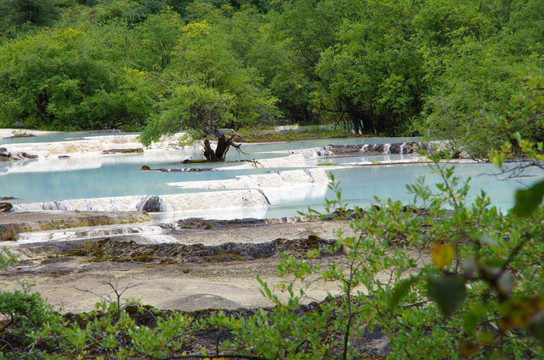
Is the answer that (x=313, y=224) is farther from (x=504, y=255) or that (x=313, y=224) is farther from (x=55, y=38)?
(x=55, y=38)

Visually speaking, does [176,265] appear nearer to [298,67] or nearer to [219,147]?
[219,147]


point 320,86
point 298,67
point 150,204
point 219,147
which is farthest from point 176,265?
point 298,67

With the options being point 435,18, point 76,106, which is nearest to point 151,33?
point 76,106

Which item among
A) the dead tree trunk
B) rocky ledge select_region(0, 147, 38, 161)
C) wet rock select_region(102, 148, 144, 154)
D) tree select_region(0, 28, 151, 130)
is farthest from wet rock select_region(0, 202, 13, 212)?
tree select_region(0, 28, 151, 130)

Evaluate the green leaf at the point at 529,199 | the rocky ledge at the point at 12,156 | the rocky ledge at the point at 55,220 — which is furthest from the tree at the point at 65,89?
the green leaf at the point at 529,199

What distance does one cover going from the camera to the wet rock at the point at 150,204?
1270 cm

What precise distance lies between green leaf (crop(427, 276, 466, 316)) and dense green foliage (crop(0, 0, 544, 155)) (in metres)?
19.1

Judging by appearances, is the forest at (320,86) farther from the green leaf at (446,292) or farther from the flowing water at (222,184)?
the green leaf at (446,292)

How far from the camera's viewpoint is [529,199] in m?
0.63

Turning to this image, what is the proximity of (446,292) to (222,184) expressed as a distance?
1386 cm

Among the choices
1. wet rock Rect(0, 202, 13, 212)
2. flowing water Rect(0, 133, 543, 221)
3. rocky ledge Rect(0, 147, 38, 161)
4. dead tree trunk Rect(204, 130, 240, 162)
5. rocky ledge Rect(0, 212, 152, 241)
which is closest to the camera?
rocky ledge Rect(0, 212, 152, 241)

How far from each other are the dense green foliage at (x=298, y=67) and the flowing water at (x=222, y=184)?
278 centimetres

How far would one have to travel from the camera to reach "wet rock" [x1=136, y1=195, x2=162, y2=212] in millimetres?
12700

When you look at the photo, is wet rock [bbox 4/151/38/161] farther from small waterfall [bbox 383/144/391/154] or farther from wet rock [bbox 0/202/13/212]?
small waterfall [bbox 383/144/391/154]
